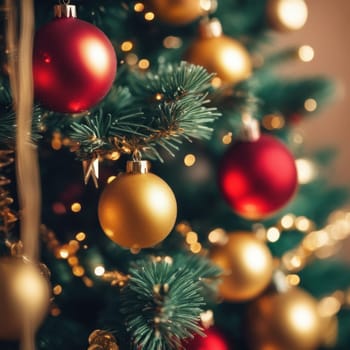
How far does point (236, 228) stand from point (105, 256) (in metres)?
0.29

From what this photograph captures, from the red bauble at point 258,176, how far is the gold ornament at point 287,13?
24 centimetres

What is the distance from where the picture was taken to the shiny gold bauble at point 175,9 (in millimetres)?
772

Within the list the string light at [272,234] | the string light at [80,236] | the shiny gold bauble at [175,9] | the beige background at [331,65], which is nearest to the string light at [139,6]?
the shiny gold bauble at [175,9]

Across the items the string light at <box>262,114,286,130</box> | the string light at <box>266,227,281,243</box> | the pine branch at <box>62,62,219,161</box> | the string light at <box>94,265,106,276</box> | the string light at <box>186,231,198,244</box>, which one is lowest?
the string light at <box>94,265,106,276</box>

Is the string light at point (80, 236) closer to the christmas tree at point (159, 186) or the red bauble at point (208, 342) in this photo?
the christmas tree at point (159, 186)

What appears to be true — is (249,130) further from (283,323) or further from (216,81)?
(283,323)

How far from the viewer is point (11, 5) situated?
62cm

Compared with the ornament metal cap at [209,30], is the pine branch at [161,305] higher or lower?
lower

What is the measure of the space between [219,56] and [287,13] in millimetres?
187

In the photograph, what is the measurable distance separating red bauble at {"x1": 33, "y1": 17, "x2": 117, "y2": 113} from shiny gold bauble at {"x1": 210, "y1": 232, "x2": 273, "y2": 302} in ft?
1.21

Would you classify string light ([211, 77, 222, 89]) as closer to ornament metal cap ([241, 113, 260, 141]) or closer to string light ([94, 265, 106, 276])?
ornament metal cap ([241, 113, 260, 141])

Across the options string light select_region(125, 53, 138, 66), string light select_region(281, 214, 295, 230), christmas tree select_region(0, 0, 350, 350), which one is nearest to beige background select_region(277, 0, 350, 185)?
christmas tree select_region(0, 0, 350, 350)

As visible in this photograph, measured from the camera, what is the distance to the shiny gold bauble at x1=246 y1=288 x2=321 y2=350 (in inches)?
33.9

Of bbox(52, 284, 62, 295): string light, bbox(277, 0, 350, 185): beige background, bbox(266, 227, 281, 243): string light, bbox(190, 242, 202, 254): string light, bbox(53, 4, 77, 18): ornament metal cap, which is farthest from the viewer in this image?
bbox(277, 0, 350, 185): beige background
